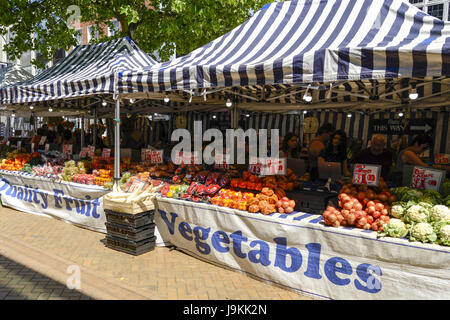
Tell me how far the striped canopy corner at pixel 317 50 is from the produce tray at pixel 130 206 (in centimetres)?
184

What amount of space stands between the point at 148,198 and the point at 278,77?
286 centimetres

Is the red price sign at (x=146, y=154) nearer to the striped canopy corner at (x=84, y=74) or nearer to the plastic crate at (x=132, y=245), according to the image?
the striped canopy corner at (x=84, y=74)

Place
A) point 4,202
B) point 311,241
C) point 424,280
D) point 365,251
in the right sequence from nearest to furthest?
1. point 424,280
2. point 365,251
3. point 311,241
4. point 4,202

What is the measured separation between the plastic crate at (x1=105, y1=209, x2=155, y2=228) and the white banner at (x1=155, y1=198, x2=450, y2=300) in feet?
1.68

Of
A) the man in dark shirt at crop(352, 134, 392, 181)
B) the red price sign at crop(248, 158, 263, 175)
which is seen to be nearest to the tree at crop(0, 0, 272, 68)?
the red price sign at crop(248, 158, 263, 175)

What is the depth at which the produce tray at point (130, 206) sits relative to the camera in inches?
202

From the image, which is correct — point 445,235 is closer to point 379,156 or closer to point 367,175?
point 367,175

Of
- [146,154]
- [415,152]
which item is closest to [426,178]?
[415,152]

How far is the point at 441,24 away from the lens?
3754 mm

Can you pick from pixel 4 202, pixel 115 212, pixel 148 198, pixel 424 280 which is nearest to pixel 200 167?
pixel 148 198

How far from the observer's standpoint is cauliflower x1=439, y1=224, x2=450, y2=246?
10.3ft

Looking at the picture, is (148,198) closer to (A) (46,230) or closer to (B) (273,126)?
(A) (46,230)

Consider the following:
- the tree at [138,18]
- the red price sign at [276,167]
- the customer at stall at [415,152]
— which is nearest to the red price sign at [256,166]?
the red price sign at [276,167]

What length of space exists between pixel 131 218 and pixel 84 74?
369cm
